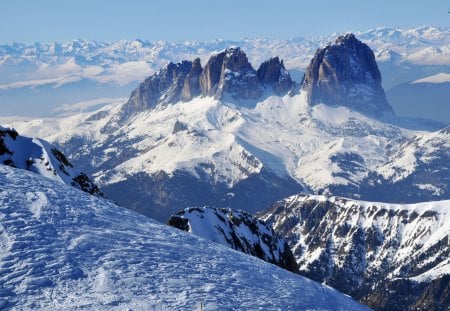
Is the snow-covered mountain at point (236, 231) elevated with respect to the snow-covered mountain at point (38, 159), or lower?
lower

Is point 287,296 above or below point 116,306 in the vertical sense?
below

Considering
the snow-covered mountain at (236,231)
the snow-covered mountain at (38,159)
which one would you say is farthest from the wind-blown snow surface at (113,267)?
the snow-covered mountain at (236,231)

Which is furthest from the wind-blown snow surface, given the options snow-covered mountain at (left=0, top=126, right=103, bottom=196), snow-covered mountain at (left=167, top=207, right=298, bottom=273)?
snow-covered mountain at (left=167, top=207, right=298, bottom=273)

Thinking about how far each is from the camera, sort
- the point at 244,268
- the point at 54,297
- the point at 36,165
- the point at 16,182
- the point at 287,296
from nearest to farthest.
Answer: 1. the point at 54,297
2. the point at 287,296
3. the point at 244,268
4. the point at 16,182
5. the point at 36,165

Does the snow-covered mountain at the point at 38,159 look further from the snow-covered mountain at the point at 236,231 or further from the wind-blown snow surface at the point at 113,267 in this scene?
the wind-blown snow surface at the point at 113,267

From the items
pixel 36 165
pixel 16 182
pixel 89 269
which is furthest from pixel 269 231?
pixel 89 269

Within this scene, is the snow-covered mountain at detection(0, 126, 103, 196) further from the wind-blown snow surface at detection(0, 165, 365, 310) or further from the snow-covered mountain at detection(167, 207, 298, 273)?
the wind-blown snow surface at detection(0, 165, 365, 310)

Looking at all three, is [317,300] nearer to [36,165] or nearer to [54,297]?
[54,297]
